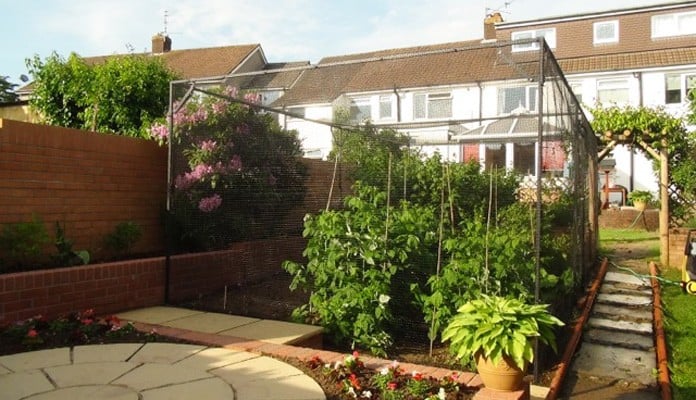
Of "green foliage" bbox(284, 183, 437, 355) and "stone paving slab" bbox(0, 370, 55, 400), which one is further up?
"green foliage" bbox(284, 183, 437, 355)

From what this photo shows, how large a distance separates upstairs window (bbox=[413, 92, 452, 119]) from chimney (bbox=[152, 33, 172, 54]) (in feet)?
90.0

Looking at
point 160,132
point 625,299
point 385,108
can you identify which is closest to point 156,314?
point 160,132

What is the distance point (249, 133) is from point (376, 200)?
1.98 metres

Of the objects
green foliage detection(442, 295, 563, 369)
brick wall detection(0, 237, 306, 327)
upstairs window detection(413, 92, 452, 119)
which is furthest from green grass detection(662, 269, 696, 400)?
brick wall detection(0, 237, 306, 327)

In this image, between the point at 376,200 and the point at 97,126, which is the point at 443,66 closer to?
the point at 376,200

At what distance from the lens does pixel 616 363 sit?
16.1ft

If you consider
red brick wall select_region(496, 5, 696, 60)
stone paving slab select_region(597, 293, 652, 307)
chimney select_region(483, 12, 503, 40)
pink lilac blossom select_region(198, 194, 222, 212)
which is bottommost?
stone paving slab select_region(597, 293, 652, 307)

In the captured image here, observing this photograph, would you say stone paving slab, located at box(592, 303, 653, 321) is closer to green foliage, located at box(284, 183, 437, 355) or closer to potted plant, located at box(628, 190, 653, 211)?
green foliage, located at box(284, 183, 437, 355)

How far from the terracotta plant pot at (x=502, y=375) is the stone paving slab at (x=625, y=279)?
5.58 metres

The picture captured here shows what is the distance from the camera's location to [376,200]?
490cm

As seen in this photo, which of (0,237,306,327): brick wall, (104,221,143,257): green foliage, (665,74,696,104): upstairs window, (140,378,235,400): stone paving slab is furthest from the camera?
(665,74,696,104): upstairs window

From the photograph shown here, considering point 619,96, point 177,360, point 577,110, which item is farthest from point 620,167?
point 177,360

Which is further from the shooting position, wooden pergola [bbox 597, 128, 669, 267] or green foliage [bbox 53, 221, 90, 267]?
wooden pergola [bbox 597, 128, 669, 267]

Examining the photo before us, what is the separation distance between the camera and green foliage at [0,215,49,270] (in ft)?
14.9
